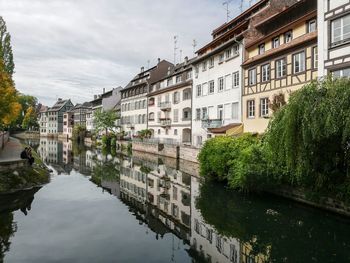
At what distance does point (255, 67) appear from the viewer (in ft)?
94.1

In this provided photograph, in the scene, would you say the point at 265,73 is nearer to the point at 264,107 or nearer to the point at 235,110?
the point at 264,107

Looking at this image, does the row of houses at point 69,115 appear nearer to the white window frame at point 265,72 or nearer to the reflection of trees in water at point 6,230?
the white window frame at point 265,72

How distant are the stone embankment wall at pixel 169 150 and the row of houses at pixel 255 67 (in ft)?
5.36

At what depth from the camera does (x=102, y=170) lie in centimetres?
3403

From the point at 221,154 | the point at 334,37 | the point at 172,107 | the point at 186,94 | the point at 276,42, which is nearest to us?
the point at 334,37

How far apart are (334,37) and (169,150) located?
26776 mm

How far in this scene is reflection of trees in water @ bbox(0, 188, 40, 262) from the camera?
11884mm

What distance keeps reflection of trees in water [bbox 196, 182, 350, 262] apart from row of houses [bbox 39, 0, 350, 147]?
736 cm

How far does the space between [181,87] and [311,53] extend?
25368 millimetres

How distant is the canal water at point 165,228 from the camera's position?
11148 millimetres

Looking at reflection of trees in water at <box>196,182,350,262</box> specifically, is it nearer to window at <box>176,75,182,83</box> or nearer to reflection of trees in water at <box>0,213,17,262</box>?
reflection of trees in water at <box>0,213,17,262</box>

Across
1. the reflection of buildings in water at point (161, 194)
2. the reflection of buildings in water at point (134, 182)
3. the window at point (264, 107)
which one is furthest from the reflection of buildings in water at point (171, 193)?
the window at point (264, 107)

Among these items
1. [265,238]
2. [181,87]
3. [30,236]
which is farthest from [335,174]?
[181,87]

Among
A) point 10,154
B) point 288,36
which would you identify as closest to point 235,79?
point 288,36
